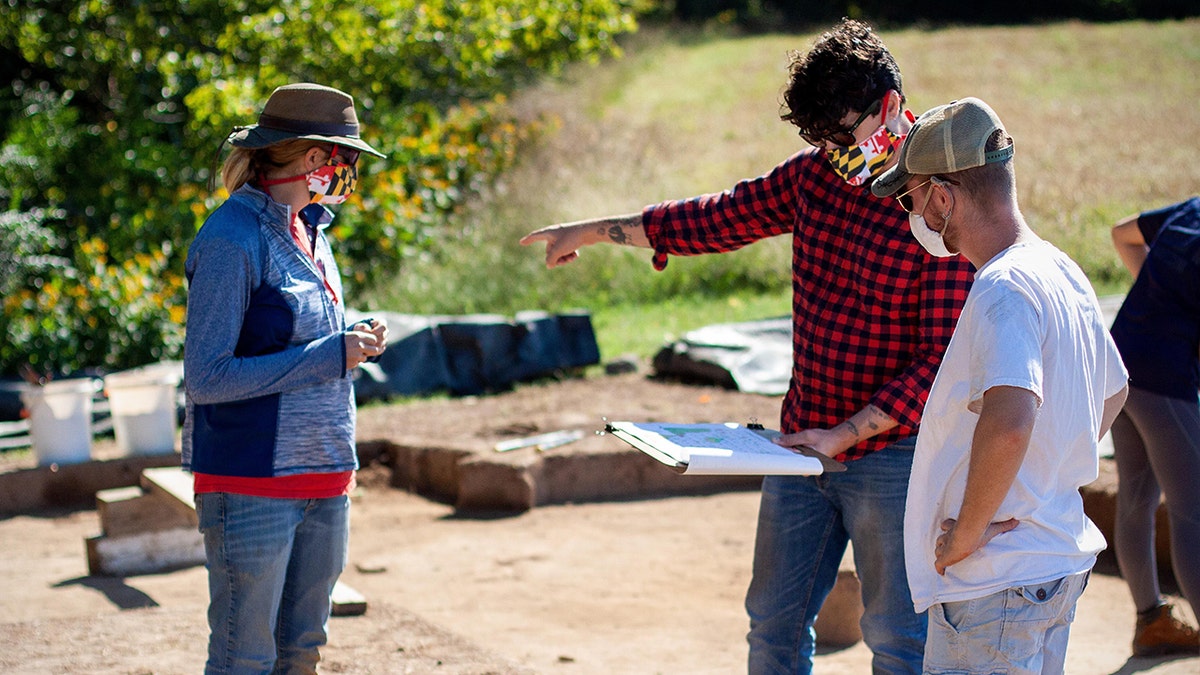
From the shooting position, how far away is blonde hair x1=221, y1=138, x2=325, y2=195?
298 centimetres

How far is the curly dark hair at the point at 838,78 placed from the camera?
2797 millimetres

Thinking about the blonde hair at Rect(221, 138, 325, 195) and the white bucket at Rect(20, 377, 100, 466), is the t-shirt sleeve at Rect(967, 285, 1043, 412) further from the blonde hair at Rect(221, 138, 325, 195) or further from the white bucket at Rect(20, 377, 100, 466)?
the white bucket at Rect(20, 377, 100, 466)

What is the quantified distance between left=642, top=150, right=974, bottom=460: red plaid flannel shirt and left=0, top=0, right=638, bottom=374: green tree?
7.52 metres

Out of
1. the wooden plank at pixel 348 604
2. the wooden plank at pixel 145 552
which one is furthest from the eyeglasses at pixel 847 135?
the wooden plank at pixel 145 552

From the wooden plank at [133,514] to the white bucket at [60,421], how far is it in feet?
3.63

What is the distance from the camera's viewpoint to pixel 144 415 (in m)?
6.93

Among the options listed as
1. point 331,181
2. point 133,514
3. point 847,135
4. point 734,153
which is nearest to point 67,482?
point 133,514

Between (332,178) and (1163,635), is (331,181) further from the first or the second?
(1163,635)

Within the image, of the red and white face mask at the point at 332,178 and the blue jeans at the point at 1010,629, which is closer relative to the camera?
the blue jeans at the point at 1010,629

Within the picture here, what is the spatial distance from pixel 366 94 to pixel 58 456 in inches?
263

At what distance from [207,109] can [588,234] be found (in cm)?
913

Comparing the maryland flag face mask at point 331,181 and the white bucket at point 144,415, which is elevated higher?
the maryland flag face mask at point 331,181

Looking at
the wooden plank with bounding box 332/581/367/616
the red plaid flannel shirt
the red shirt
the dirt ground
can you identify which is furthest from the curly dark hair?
the wooden plank with bounding box 332/581/367/616

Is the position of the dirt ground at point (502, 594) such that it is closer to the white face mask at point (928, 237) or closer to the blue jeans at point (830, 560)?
the blue jeans at point (830, 560)
